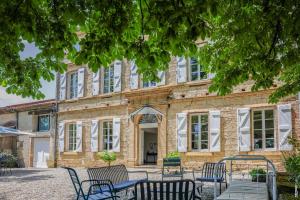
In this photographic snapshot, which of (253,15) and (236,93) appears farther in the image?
(236,93)

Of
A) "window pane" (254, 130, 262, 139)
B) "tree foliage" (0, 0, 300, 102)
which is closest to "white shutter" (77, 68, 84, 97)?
"window pane" (254, 130, 262, 139)

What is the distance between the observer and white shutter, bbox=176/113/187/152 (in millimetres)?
14992

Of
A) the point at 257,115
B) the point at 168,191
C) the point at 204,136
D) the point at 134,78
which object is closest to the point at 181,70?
the point at 134,78

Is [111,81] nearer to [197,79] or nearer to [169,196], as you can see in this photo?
[197,79]

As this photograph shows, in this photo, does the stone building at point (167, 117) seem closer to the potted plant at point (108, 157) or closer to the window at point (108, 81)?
the window at point (108, 81)

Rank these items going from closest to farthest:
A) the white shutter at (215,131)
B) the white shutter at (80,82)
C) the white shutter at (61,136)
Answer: the white shutter at (215,131), the white shutter at (80,82), the white shutter at (61,136)

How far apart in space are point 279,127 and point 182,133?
406cm

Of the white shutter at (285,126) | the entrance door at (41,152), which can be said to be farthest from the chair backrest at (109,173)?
the entrance door at (41,152)

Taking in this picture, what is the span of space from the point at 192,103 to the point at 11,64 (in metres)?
9.69

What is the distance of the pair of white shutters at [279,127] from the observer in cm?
1248

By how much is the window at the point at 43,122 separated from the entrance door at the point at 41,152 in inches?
26.0

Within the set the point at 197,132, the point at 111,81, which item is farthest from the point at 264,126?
the point at 111,81

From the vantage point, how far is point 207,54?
23.5 feet

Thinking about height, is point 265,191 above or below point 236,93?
below
